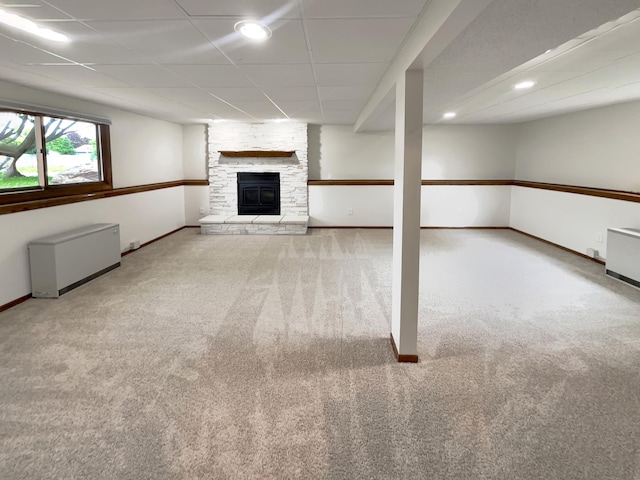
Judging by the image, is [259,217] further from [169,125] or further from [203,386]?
[203,386]

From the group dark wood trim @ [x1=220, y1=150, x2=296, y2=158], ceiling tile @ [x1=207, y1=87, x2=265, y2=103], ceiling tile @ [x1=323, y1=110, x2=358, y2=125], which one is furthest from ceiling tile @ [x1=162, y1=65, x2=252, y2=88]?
dark wood trim @ [x1=220, y1=150, x2=296, y2=158]

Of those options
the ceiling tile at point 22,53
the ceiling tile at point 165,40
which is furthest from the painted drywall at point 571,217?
the ceiling tile at point 22,53

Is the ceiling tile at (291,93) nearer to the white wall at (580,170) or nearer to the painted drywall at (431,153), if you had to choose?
the painted drywall at (431,153)

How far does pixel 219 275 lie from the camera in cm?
502

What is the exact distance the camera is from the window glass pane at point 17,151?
409cm

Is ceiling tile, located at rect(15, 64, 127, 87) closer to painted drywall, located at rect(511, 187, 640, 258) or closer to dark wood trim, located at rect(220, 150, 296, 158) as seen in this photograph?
dark wood trim, located at rect(220, 150, 296, 158)

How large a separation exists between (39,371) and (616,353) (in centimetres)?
399

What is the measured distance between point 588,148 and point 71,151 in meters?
7.01

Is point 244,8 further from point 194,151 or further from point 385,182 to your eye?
point 194,151

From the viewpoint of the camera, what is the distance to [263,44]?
107 inches

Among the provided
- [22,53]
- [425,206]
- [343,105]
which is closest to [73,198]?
[22,53]

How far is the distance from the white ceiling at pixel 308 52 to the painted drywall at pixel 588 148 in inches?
20.6

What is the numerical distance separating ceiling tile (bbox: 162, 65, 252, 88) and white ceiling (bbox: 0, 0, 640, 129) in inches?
0.4

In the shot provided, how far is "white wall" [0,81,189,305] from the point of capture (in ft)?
13.0
